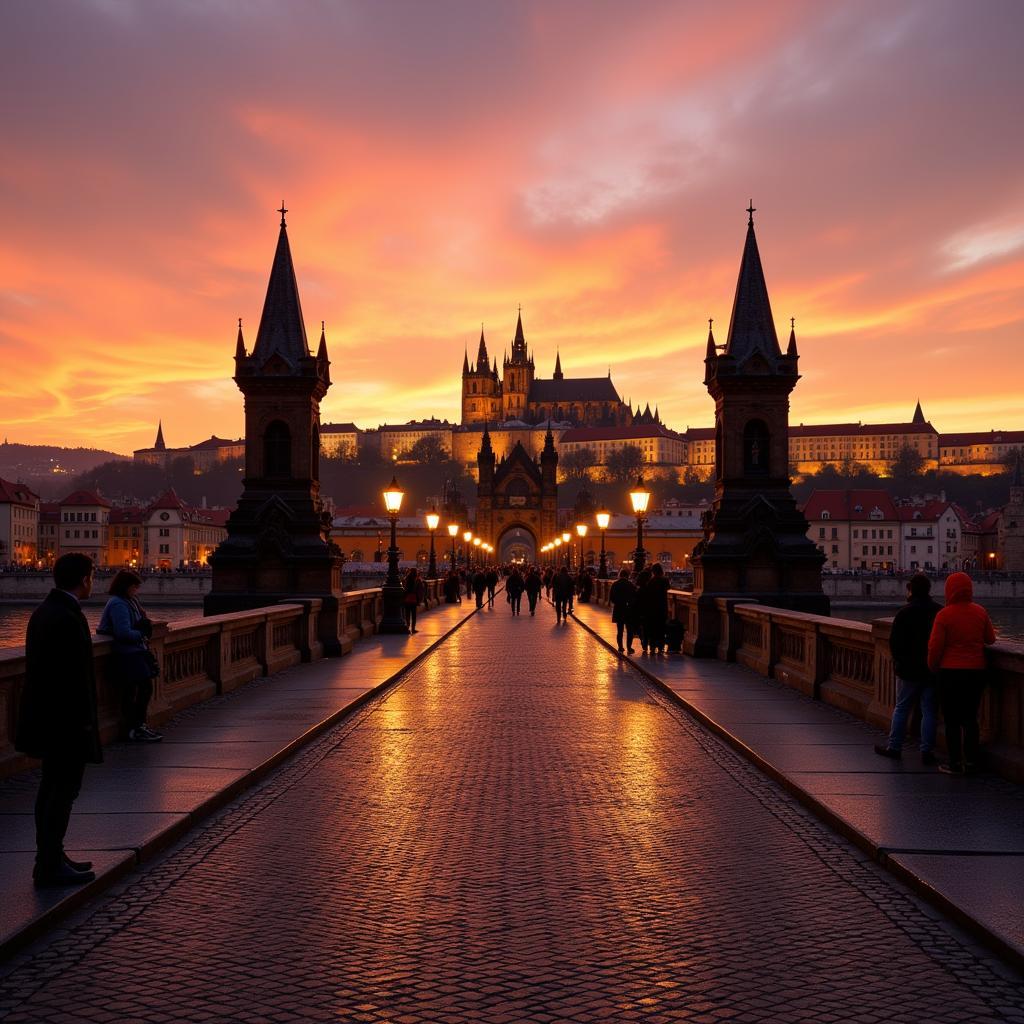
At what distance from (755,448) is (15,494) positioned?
13006 centimetres

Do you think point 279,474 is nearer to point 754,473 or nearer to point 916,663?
point 754,473

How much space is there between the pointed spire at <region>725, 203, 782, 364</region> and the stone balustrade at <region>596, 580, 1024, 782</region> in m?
12.3

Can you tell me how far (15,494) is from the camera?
5861 inches

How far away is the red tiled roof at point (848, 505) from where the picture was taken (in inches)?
5517

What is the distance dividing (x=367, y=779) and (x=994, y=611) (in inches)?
4066

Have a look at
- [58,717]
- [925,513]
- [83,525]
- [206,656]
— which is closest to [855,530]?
[925,513]

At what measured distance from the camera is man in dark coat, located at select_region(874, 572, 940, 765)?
10.9 metres

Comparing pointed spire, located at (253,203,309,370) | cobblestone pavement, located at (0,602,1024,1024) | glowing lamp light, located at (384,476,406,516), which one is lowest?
cobblestone pavement, located at (0,602,1024,1024)

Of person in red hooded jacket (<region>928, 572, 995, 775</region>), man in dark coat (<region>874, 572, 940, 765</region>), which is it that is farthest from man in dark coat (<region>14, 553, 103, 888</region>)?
man in dark coat (<region>874, 572, 940, 765</region>)

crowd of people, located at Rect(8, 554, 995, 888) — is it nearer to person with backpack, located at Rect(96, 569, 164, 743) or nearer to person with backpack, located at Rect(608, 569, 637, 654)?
person with backpack, located at Rect(96, 569, 164, 743)

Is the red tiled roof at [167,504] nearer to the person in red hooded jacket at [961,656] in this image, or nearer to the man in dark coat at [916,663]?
the man in dark coat at [916,663]

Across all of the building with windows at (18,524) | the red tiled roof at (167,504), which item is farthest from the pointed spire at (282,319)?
the red tiled roof at (167,504)

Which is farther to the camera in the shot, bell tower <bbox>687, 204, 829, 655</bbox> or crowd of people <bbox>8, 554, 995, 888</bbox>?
bell tower <bbox>687, 204, 829, 655</bbox>

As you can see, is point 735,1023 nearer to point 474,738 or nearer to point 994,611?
point 474,738
